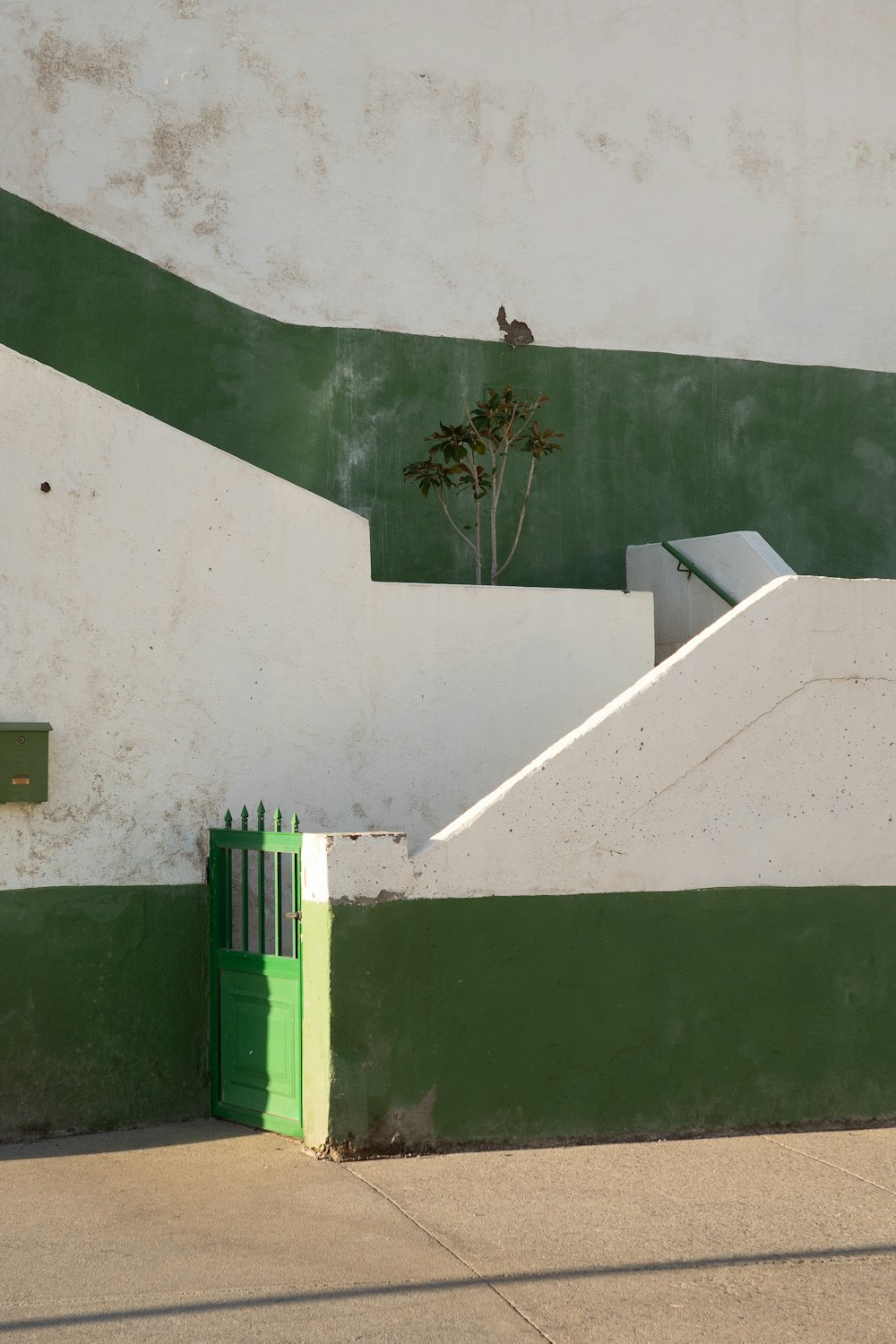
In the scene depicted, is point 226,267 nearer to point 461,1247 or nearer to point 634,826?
point 634,826

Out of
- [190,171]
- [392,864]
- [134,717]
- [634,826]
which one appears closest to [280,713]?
[134,717]

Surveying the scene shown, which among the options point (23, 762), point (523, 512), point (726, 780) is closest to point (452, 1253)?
point (726, 780)

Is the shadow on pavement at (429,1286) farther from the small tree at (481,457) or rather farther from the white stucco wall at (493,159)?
the white stucco wall at (493,159)

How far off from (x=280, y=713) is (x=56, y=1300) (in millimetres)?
3878

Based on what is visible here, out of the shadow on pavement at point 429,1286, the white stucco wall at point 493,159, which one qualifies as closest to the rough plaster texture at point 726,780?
the shadow on pavement at point 429,1286

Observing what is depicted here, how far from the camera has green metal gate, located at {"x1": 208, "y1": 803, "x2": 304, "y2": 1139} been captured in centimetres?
770

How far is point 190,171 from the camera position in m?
11.4

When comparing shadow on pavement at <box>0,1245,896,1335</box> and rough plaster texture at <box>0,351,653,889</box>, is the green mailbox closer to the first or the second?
rough plaster texture at <box>0,351,653,889</box>

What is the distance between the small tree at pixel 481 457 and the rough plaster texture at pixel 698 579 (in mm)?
1209

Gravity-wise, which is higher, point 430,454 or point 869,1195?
point 430,454

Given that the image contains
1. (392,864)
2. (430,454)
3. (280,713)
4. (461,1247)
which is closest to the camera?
(461,1247)

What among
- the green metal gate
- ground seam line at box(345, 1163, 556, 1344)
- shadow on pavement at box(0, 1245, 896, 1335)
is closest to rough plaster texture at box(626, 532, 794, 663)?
the green metal gate

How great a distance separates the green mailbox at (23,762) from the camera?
7.87m

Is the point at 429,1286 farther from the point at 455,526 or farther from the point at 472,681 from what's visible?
the point at 455,526
